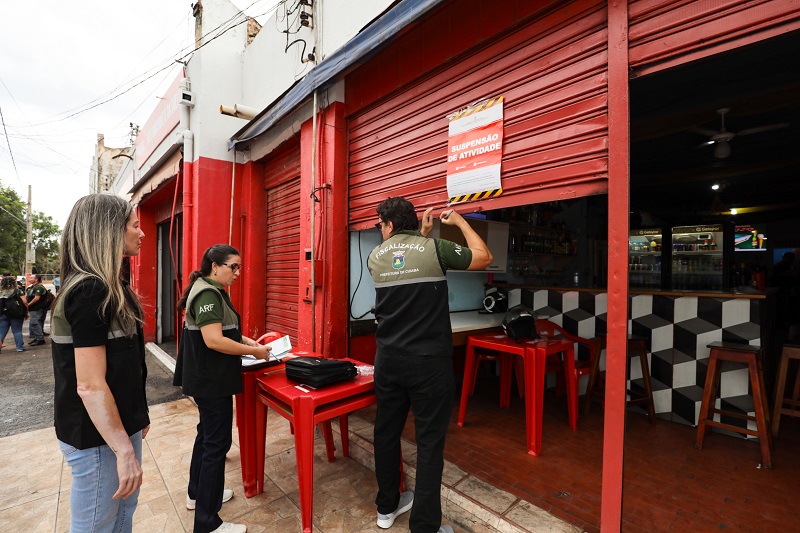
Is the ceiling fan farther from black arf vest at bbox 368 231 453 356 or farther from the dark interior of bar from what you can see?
black arf vest at bbox 368 231 453 356

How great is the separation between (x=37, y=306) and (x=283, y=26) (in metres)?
9.14

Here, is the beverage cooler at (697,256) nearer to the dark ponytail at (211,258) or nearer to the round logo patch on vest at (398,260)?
the round logo patch on vest at (398,260)

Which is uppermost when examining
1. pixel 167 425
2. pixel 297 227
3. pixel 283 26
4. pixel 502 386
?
pixel 283 26

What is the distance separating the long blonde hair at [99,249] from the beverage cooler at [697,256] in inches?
397

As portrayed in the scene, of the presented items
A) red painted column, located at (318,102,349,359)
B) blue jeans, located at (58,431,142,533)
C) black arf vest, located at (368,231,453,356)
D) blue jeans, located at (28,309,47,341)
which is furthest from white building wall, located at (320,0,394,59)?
blue jeans, located at (28,309,47,341)

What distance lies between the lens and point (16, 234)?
28.1 meters

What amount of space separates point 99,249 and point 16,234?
38.2 meters

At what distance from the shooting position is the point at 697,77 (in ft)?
10.5

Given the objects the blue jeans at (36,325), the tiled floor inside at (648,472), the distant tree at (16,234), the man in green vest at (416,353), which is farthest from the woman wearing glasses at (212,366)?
the distant tree at (16,234)

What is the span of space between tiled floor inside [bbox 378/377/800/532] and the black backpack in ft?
31.9

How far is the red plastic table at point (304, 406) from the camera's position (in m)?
2.34

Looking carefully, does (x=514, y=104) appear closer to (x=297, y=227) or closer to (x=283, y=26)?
(x=297, y=227)

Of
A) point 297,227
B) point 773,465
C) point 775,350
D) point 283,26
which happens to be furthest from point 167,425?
point 775,350

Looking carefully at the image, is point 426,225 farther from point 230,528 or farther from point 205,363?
point 230,528
